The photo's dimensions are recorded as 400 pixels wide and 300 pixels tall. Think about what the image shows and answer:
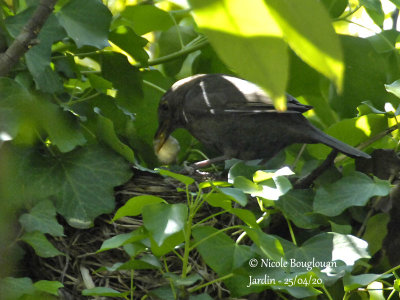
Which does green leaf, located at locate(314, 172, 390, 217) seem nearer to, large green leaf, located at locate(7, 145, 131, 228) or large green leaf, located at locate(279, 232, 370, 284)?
large green leaf, located at locate(279, 232, 370, 284)

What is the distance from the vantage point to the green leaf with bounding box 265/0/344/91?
244 millimetres

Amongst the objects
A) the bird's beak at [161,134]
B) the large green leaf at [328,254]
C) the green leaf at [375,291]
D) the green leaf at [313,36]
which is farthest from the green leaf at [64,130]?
the green leaf at [313,36]

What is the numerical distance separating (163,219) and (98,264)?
63cm

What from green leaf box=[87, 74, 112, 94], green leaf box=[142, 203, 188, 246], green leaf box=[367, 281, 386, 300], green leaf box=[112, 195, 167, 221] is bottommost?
green leaf box=[367, 281, 386, 300]

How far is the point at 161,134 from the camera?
2.05 m

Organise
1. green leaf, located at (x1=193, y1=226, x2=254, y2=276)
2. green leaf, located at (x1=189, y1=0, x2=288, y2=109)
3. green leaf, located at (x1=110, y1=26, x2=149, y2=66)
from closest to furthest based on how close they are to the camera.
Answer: green leaf, located at (x1=189, y1=0, x2=288, y2=109) → green leaf, located at (x1=193, y1=226, x2=254, y2=276) → green leaf, located at (x1=110, y1=26, x2=149, y2=66)

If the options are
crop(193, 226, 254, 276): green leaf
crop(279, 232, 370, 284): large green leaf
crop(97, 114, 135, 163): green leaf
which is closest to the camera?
crop(193, 226, 254, 276): green leaf

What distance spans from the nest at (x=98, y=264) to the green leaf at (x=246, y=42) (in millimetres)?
1271

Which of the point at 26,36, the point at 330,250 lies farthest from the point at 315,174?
the point at 26,36

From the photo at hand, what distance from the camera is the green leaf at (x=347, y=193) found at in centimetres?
147

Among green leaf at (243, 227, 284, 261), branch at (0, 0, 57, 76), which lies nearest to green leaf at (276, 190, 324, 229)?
green leaf at (243, 227, 284, 261)

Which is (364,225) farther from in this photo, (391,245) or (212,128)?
(212,128)

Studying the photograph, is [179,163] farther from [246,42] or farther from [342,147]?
[246,42]

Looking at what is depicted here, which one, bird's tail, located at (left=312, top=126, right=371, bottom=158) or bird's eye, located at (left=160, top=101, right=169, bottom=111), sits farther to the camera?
bird's eye, located at (left=160, top=101, right=169, bottom=111)
